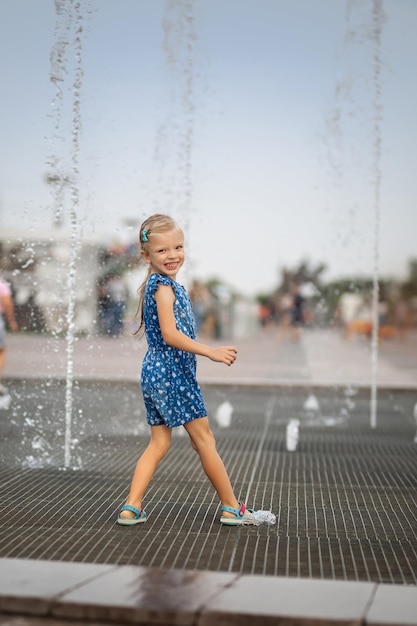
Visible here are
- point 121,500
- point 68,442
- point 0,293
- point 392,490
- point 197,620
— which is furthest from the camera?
point 0,293

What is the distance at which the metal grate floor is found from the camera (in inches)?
193

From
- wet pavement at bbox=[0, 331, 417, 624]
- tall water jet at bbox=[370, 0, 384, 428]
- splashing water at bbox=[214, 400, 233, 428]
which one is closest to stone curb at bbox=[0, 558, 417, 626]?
wet pavement at bbox=[0, 331, 417, 624]

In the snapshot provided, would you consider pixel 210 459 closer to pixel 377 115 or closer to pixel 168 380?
pixel 168 380

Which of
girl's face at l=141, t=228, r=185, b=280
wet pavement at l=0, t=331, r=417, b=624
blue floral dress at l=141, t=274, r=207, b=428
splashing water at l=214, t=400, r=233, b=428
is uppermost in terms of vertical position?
girl's face at l=141, t=228, r=185, b=280

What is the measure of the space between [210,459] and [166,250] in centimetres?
98

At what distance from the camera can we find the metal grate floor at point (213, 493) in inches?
193

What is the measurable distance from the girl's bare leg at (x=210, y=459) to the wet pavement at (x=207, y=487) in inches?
5.6

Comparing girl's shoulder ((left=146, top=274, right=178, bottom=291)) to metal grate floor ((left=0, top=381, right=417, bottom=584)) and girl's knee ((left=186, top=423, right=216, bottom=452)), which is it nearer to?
girl's knee ((left=186, top=423, right=216, bottom=452))

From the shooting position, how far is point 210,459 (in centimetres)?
566

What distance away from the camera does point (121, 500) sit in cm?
636

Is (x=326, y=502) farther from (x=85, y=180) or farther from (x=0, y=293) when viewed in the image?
(x=0, y=293)

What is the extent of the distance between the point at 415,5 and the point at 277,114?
441cm

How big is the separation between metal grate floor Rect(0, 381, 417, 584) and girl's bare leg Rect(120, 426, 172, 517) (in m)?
0.15

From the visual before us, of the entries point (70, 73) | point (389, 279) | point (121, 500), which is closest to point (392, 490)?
point (121, 500)
